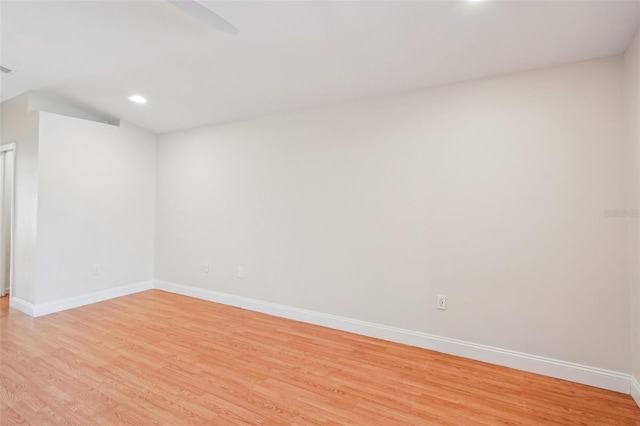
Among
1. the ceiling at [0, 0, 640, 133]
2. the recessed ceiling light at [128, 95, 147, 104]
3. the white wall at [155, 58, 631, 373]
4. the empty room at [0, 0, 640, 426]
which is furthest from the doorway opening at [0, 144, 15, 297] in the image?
the white wall at [155, 58, 631, 373]

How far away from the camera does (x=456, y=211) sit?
255cm

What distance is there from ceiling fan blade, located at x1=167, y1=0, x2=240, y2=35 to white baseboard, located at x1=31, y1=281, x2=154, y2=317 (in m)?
3.69

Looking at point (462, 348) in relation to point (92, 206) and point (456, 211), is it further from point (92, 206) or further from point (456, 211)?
point (92, 206)

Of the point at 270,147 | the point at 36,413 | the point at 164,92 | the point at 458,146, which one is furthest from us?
the point at 270,147

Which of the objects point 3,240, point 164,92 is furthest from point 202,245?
point 3,240

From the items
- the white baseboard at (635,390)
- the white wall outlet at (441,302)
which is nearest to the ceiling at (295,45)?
the white wall outlet at (441,302)

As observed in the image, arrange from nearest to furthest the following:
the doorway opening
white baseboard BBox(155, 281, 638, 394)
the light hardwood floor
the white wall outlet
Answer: the light hardwood floor
white baseboard BBox(155, 281, 638, 394)
the white wall outlet
the doorway opening

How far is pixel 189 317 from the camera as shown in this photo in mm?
3389

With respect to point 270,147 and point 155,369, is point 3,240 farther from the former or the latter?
point 270,147

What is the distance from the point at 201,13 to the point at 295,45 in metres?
0.87

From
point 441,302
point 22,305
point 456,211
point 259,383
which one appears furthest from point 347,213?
point 22,305

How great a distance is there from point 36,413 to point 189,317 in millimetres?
1617

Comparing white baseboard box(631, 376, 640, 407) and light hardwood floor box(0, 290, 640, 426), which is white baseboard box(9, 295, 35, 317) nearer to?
light hardwood floor box(0, 290, 640, 426)

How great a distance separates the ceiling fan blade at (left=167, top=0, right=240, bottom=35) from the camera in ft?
4.98
